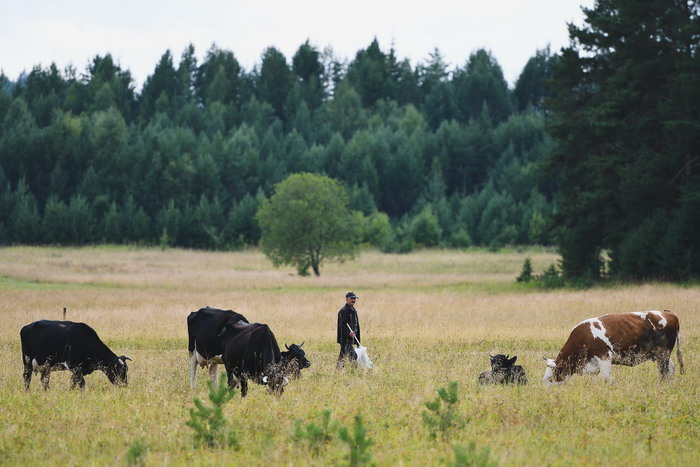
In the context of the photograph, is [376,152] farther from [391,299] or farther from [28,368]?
[28,368]

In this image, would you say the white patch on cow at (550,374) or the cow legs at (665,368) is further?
the cow legs at (665,368)

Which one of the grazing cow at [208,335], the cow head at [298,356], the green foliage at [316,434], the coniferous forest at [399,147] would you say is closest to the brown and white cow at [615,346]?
the cow head at [298,356]

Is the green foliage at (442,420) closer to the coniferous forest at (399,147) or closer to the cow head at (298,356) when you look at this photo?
the cow head at (298,356)

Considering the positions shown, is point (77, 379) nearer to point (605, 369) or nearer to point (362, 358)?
point (362, 358)

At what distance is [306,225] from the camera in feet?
172

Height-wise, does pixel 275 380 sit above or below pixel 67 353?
below

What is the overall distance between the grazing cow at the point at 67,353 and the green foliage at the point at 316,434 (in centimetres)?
549

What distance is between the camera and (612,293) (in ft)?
103

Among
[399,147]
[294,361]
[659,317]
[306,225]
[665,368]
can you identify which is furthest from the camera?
[399,147]

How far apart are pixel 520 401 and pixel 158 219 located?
82.7 m

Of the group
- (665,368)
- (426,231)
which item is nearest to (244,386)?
(665,368)

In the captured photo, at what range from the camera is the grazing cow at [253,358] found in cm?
1273

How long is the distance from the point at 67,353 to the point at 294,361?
13.3ft

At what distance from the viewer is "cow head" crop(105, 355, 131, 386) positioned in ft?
46.4
